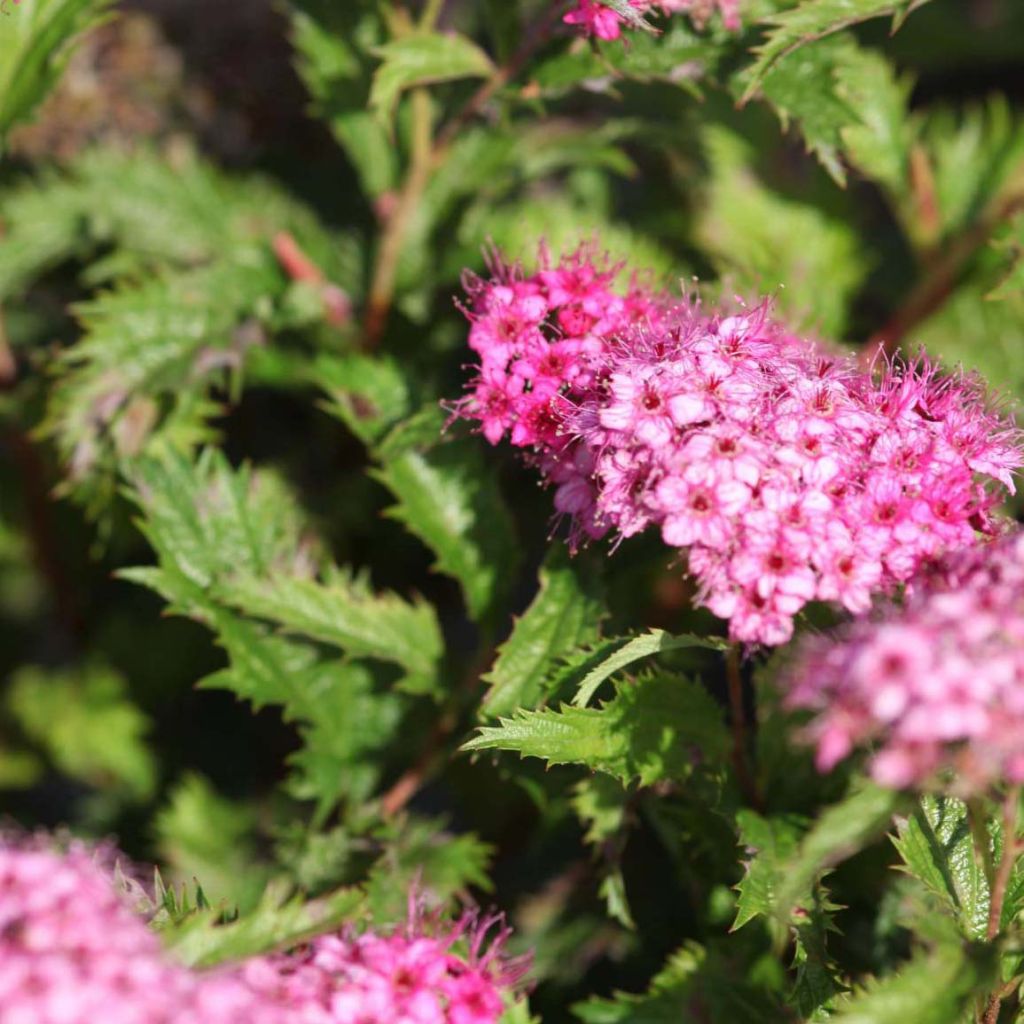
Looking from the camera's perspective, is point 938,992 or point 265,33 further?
point 265,33

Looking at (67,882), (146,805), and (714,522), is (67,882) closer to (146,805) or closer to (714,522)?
(714,522)

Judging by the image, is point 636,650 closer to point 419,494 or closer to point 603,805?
point 603,805

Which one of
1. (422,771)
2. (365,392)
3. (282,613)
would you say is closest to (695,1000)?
(422,771)

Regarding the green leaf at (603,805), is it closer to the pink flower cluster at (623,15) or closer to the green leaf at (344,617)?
the green leaf at (344,617)

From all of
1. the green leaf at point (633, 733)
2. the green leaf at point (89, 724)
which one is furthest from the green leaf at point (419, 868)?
the green leaf at point (89, 724)

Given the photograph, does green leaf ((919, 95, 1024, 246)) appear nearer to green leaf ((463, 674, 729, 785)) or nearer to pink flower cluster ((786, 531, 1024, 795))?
green leaf ((463, 674, 729, 785))

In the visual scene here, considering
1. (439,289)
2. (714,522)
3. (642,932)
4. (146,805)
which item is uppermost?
(714,522)

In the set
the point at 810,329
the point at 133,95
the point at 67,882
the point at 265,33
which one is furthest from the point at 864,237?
the point at 67,882
